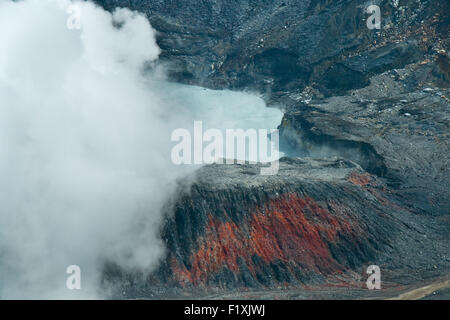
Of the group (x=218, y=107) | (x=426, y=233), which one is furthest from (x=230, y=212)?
(x=218, y=107)

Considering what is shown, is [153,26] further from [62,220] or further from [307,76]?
[62,220]

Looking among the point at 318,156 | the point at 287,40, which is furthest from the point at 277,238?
the point at 287,40

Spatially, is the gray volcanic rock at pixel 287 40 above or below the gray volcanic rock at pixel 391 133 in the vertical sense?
above

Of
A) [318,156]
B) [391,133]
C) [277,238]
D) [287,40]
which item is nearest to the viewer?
[277,238]

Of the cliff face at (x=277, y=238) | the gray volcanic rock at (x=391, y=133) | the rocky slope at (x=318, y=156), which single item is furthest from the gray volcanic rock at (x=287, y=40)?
the cliff face at (x=277, y=238)

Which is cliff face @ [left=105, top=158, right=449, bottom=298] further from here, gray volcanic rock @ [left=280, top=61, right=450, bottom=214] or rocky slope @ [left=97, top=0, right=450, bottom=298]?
gray volcanic rock @ [left=280, top=61, right=450, bottom=214]

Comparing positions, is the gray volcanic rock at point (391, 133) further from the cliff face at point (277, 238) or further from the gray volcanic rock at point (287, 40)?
the cliff face at point (277, 238)

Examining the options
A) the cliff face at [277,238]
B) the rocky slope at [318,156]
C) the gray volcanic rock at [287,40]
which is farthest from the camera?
the gray volcanic rock at [287,40]

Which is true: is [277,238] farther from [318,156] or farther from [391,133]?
[391,133]
